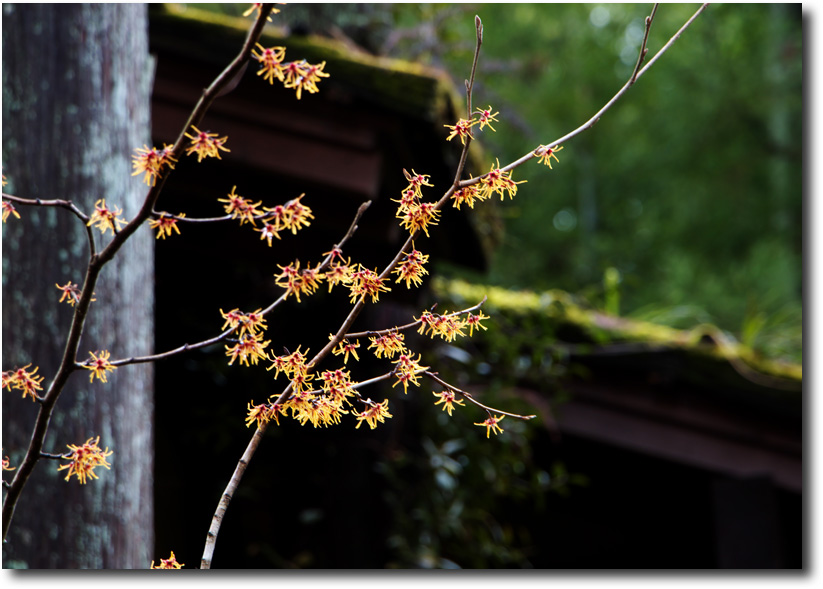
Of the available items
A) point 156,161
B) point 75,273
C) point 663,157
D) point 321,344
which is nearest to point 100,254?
point 156,161

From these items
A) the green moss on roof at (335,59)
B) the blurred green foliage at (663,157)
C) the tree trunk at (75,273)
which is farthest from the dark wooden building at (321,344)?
the blurred green foliage at (663,157)

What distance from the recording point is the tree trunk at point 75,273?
2.68 ft

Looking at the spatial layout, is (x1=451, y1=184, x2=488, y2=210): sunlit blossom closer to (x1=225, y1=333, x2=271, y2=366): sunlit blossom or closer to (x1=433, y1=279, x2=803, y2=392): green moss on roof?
(x1=225, y1=333, x2=271, y2=366): sunlit blossom

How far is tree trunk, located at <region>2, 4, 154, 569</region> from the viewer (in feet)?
2.68

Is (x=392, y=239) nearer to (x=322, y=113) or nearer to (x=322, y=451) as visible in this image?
(x=322, y=113)

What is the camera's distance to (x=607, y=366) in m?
1.75

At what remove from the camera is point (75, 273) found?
33.4 inches

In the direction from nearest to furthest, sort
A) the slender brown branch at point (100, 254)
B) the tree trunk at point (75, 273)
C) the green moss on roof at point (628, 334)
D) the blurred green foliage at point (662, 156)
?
the slender brown branch at point (100, 254)
the tree trunk at point (75, 273)
the green moss on roof at point (628, 334)
the blurred green foliage at point (662, 156)

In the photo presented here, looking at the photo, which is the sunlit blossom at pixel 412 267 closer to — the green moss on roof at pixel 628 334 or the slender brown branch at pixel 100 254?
the slender brown branch at pixel 100 254

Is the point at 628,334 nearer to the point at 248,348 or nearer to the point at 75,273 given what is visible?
the point at 75,273

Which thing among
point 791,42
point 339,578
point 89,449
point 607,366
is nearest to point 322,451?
point 339,578

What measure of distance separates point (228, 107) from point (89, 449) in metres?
0.94

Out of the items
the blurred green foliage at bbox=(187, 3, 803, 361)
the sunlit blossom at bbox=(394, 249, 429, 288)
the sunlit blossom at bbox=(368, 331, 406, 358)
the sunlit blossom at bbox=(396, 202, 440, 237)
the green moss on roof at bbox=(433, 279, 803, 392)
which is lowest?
the sunlit blossom at bbox=(368, 331, 406, 358)

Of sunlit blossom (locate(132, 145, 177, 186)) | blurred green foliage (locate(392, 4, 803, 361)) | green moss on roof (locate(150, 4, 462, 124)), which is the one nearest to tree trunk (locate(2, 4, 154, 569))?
green moss on roof (locate(150, 4, 462, 124))
